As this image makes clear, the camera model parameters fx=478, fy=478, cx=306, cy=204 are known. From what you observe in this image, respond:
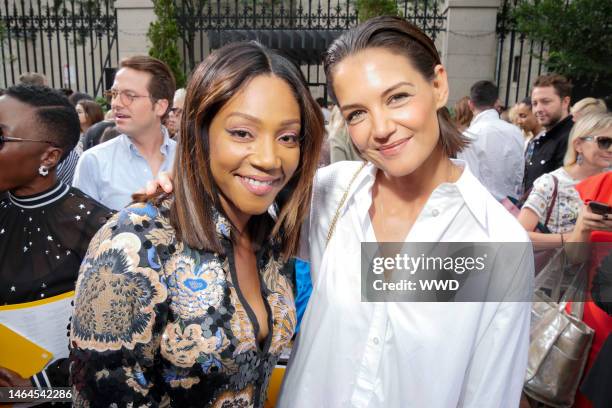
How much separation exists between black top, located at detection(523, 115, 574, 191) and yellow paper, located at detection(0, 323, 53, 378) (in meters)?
4.76

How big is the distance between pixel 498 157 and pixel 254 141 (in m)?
4.14

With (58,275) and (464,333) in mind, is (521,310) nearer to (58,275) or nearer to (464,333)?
(464,333)

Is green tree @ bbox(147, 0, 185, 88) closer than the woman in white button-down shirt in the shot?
No

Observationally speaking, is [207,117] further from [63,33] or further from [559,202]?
[63,33]

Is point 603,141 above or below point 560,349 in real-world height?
above

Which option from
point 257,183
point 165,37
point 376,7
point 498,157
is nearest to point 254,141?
point 257,183

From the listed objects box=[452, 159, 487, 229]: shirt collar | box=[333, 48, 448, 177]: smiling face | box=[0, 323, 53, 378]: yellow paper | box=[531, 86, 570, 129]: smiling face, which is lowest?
box=[0, 323, 53, 378]: yellow paper

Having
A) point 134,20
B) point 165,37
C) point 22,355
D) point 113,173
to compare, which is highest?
point 134,20

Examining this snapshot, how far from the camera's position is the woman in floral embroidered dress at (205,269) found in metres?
1.17

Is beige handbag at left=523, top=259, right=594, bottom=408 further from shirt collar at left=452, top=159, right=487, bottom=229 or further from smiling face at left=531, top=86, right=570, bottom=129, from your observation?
smiling face at left=531, top=86, right=570, bottom=129

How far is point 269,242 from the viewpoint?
1582mm

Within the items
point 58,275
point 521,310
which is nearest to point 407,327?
point 521,310

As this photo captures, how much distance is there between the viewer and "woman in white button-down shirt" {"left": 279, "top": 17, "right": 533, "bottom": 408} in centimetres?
134

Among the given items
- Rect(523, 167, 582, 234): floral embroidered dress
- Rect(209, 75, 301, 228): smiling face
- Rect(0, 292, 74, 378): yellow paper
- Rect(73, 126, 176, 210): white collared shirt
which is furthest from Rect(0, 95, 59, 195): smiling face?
Rect(523, 167, 582, 234): floral embroidered dress
